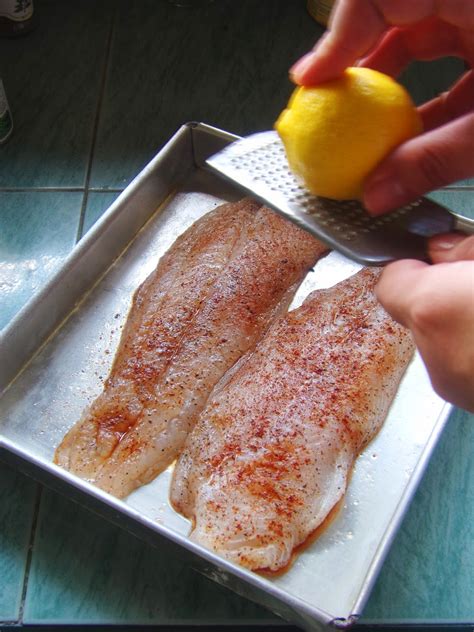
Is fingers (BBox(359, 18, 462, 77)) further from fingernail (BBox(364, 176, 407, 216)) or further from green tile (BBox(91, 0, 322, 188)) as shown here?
green tile (BBox(91, 0, 322, 188))

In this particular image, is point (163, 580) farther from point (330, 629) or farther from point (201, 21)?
point (201, 21)

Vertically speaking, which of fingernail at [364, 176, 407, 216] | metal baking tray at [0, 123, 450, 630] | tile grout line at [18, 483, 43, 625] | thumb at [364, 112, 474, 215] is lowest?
tile grout line at [18, 483, 43, 625]

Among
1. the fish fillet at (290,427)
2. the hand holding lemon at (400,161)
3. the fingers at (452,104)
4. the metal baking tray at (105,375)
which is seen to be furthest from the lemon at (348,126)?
the metal baking tray at (105,375)

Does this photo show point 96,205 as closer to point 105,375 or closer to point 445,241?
point 105,375

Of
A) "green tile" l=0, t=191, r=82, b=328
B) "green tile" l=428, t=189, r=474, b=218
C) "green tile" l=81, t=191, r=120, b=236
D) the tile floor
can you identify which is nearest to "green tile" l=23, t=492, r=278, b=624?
the tile floor

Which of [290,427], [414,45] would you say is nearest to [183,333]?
[290,427]

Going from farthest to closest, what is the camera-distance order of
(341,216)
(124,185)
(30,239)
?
(124,185) < (30,239) < (341,216)
